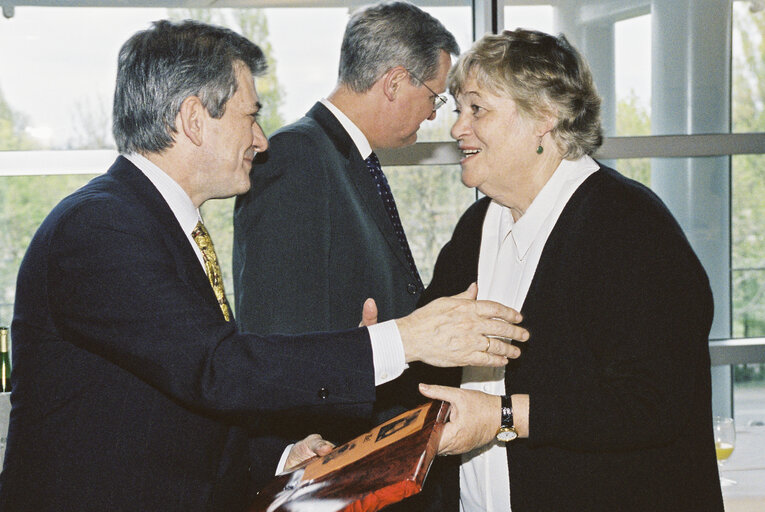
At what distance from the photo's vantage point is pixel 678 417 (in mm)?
1749

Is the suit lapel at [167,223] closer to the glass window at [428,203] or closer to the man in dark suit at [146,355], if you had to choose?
the man in dark suit at [146,355]

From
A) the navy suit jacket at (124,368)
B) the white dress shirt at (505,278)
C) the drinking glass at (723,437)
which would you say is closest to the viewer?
the navy suit jacket at (124,368)

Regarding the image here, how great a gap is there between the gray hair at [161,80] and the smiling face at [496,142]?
648 mm

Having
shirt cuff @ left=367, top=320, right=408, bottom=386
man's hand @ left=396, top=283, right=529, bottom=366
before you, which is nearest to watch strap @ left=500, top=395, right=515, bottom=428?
man's hand @ left=396, top=283, right=529, bottom=366

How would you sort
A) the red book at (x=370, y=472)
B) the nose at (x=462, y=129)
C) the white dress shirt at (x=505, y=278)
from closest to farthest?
the red book at (x=370, y=472), the white dress shirt at (x=505, y=278), the nose at (x=462, y=129)

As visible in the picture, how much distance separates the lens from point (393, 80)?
2.76 metres

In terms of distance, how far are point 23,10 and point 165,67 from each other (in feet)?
8.13

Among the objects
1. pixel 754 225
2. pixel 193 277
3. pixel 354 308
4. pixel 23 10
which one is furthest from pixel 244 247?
pixel 754 225

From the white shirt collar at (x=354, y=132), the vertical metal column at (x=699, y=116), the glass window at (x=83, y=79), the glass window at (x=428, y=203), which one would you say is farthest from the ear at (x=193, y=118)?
the vertical metal column at (x=699, y=116)

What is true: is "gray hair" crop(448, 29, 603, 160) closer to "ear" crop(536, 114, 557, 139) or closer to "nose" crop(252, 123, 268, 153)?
"ear" crop(536, 114, 557, 139)

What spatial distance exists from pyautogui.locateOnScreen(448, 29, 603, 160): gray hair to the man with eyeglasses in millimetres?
641

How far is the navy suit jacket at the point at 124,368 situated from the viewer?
1482 millimetres

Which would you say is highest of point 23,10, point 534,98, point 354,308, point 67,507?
point 23,10

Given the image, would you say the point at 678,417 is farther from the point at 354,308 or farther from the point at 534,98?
the point at 354,308
